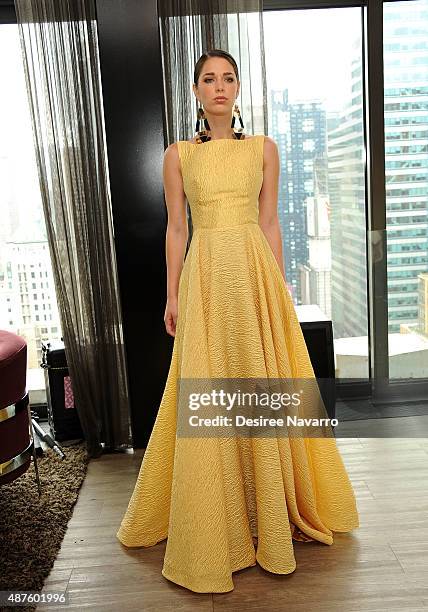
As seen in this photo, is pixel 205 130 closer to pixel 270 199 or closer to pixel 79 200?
pixel 270 199

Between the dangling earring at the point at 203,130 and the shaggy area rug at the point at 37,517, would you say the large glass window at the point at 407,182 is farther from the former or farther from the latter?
the shaggy area rug at the point at 37,517

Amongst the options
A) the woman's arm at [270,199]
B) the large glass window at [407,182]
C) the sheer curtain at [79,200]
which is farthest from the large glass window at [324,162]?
the woman's arm at [270,199]

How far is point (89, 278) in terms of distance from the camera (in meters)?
3.24

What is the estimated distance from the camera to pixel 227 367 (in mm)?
2295

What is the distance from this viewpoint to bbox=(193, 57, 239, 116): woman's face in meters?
2.26

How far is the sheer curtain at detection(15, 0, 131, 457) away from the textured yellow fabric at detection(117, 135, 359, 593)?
3.06ft

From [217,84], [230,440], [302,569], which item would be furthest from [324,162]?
[302,569]

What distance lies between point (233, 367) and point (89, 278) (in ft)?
3.86

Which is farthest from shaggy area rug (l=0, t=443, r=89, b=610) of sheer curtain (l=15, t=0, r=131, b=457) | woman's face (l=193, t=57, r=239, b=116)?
woman's face (l=193, t=57, r=239, b=116)

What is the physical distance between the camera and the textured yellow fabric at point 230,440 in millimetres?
2184

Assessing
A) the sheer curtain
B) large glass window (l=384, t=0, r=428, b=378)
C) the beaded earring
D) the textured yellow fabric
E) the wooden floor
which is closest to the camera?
the wooden floor

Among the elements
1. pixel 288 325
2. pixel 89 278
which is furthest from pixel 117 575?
pixel 89 278

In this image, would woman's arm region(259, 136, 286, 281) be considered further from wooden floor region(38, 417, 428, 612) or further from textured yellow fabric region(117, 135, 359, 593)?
wooden floor region(38, 417, 428, 612)

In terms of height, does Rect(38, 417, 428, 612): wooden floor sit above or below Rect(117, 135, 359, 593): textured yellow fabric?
below
